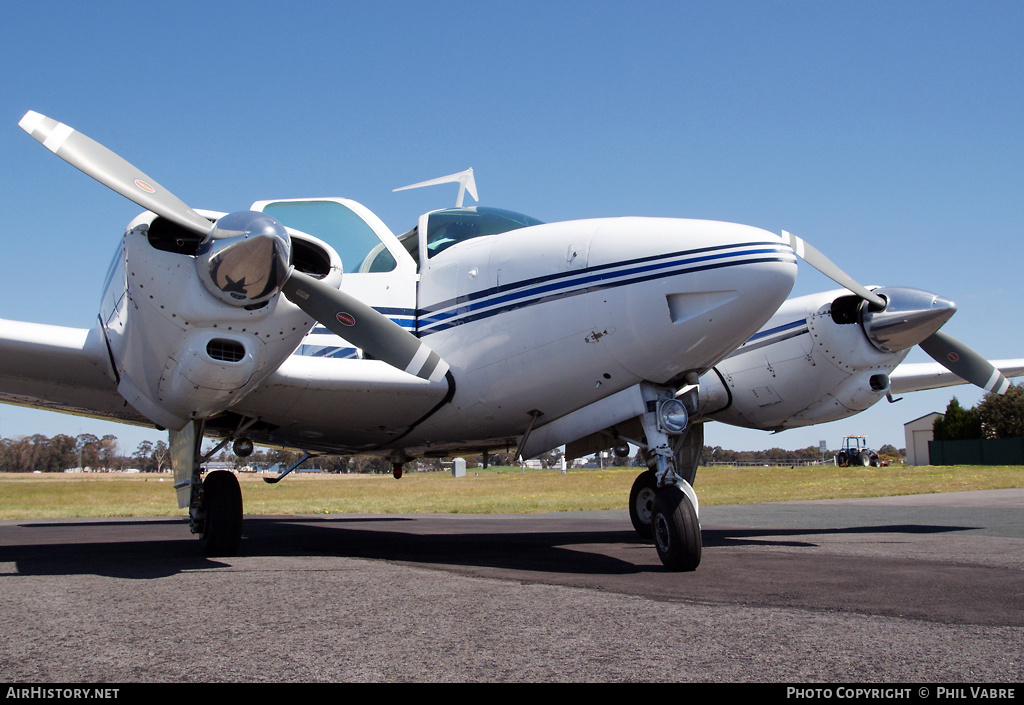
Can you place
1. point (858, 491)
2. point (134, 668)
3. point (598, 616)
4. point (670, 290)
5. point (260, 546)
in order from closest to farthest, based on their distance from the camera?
point (134, 668) → point (598, 616) → point (670, 290) → point (260, 546) → point (858, 491)

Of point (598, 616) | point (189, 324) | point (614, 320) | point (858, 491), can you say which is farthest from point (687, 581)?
point (858, 491)

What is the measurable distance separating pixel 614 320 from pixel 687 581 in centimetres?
255

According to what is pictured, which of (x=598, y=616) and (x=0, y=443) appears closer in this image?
(x=598, y=616)

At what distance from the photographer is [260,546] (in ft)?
34.8

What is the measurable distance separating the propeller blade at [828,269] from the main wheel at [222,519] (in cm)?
739

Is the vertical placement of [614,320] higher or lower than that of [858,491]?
higher

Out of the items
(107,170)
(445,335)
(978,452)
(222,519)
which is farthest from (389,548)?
(978,452)

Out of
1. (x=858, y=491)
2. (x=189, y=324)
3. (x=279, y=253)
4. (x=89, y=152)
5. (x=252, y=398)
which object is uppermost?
(x=89, y=152)

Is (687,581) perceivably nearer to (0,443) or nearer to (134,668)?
(134,668)

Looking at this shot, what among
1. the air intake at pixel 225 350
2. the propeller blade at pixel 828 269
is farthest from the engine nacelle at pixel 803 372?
the air intake at pixel 225 350

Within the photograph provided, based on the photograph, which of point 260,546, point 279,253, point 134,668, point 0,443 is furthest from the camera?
point 0,443

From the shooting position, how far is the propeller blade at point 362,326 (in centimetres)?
727

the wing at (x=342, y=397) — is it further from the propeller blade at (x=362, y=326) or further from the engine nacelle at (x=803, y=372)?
the engine nacelle at (x=803, y=372)

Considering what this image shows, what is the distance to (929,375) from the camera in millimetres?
13023
